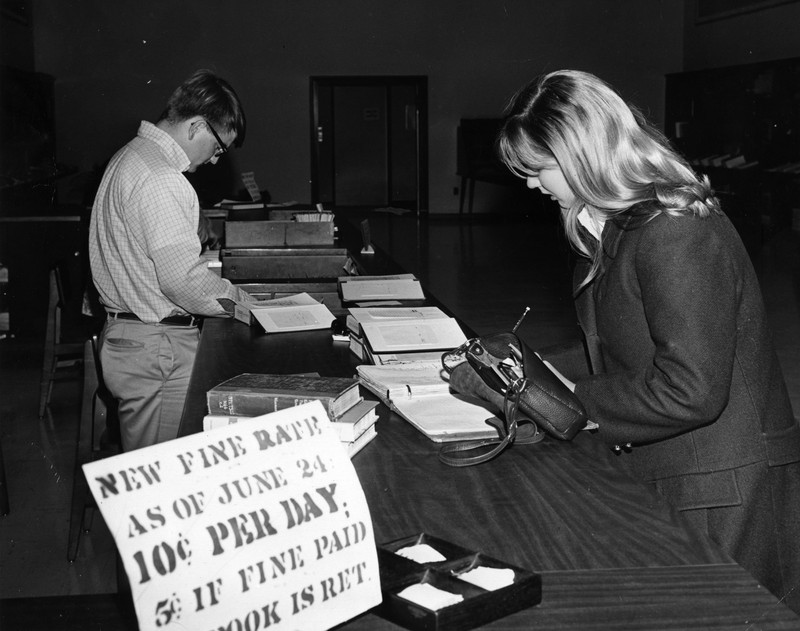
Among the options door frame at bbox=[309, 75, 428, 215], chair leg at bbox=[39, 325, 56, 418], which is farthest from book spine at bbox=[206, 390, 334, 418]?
door frame at bbox=[309, 75, 428, 215]

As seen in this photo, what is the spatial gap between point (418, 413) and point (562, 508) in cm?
50

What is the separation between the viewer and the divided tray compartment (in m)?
1.02

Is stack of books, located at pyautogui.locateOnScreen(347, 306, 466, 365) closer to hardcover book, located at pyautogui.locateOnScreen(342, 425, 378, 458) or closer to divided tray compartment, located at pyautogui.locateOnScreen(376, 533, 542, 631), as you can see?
hardcover book, located at pyautogui.locateOnScreen(342, 425, 378, 458)

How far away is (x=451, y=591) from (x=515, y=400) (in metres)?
0.60

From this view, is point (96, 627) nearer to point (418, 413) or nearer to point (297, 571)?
point (297, 571)

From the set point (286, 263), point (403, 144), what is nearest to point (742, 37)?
point (403, 144)

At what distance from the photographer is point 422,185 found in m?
15.2

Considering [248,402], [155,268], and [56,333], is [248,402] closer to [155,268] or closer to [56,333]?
[155,268]

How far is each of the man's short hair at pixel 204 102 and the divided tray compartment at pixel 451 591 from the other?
2172 millimetres

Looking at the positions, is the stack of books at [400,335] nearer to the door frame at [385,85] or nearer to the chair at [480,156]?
the chair at [480,156]

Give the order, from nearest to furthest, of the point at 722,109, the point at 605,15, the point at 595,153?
the point at 595,153
the point at 722,109
the point at 605,15

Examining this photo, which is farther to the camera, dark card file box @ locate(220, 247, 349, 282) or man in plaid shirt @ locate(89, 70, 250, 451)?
dark card file box @ locate(220, 247, 349, 282)

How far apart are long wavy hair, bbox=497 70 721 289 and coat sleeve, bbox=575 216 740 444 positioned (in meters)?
0.05

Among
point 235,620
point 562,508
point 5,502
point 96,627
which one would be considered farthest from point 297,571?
point 5,502
